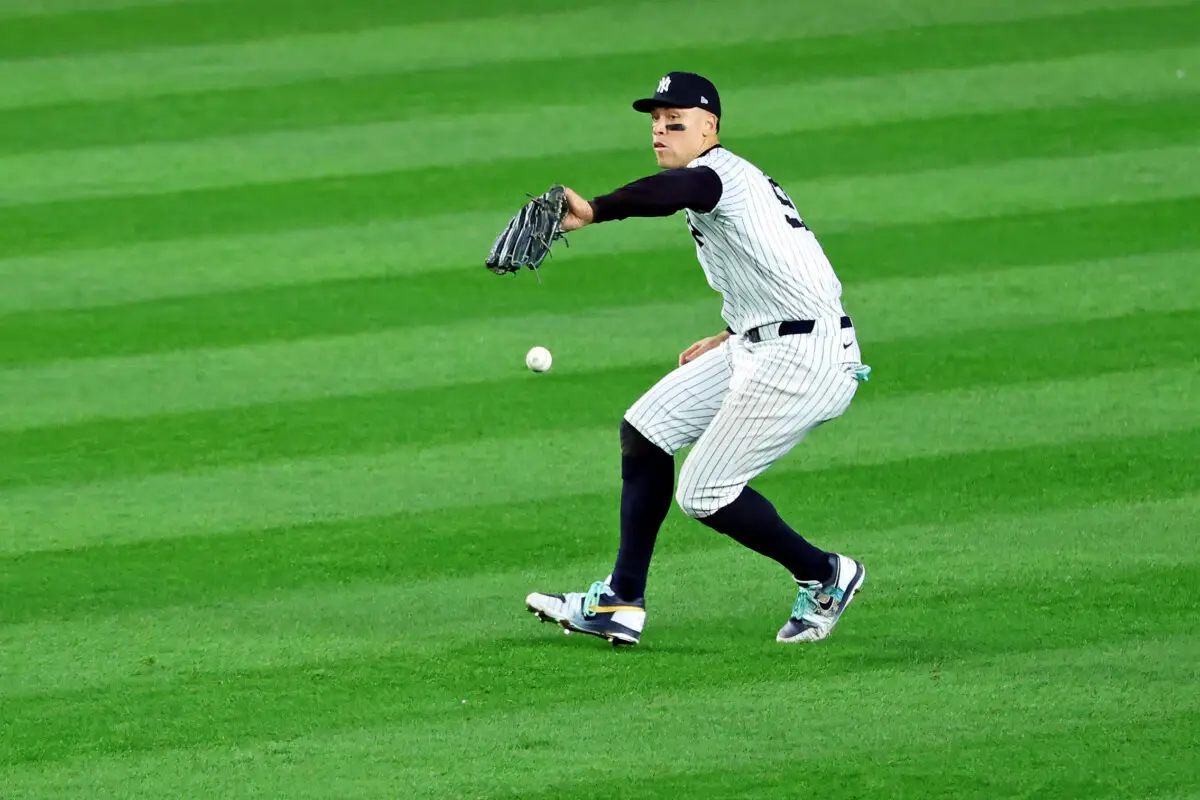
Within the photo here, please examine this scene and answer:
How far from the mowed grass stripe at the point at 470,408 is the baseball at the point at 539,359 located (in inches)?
2.9

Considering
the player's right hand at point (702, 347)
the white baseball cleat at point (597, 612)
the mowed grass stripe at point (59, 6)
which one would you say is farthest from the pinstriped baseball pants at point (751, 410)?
the mowed grass stripe at point (59, 6)

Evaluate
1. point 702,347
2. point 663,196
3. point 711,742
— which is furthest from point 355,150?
point 711,742

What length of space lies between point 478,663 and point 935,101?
719cm

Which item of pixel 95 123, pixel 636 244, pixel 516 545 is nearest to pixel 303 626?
pixel 516 545

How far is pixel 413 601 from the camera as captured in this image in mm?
6418

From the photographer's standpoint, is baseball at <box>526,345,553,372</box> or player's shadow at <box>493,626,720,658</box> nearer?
player's shadow at <box>493,626,720,658</box>

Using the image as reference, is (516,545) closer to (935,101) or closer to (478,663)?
(478,663)

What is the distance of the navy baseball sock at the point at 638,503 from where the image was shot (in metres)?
6.10

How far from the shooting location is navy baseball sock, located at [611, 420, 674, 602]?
6098mm

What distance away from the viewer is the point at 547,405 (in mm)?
8367

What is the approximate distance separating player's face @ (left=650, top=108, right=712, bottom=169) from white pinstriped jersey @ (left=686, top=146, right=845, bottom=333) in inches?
1.5

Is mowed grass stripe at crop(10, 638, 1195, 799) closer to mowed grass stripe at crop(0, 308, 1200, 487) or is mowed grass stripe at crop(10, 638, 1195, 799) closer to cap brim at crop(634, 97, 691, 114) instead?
cap brim at crop(634, 97, 691, 114)

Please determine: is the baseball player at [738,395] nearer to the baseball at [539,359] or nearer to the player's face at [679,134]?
the player's face at [679,134]

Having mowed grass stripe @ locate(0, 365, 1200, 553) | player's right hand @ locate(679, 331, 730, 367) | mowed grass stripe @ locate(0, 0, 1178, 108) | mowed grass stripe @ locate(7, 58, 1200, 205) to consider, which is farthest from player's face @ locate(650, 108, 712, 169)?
mowed grass stripe @ locate(0, 0, 1178, 108)
